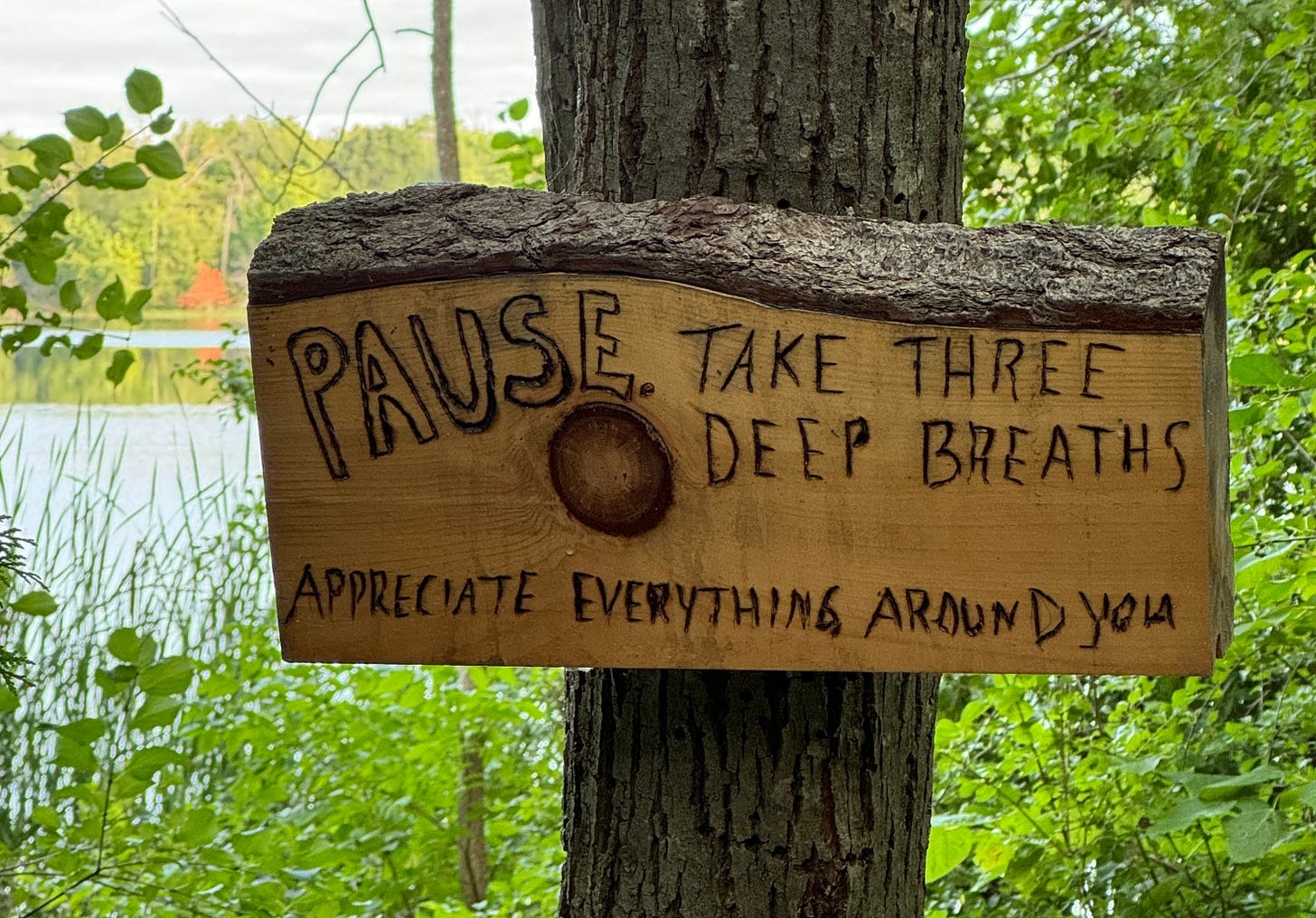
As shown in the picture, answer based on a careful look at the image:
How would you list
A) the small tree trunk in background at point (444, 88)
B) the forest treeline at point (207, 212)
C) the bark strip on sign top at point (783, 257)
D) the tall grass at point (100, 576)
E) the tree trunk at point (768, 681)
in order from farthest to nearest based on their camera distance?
the forest treeline at point (207, 212) < the small tree trunk in background at point (444, 88) < the tall grass at point (100, 576) < the tree trunk at point (768, 681) < the bark strip on sign top at point (783, 257)

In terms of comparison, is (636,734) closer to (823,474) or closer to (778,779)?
(778,779)

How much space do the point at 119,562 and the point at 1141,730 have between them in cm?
297

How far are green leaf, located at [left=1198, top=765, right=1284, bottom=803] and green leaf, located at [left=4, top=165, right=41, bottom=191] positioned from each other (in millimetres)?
1666

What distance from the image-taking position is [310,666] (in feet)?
9.41

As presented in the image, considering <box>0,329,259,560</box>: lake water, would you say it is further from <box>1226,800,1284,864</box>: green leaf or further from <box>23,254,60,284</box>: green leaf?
<box>1226,800,1284,864</box>: green leaf

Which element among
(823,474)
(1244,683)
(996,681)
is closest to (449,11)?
(996,681)

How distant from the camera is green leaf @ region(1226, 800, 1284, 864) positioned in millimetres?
1252

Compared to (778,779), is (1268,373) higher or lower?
higher

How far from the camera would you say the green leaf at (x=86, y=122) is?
153 centimetres

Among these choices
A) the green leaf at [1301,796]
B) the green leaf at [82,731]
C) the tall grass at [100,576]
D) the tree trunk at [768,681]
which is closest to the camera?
the tree trunk at [768,681]

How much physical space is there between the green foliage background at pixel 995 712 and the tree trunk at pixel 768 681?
45 cm

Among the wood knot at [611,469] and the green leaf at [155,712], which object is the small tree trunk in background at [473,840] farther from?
the wood knot at [611,469]

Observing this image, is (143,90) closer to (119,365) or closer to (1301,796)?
(119,365)

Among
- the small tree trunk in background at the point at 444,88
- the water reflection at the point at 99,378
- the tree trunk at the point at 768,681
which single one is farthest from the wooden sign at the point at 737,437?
the water reflection at the point at 99,378
